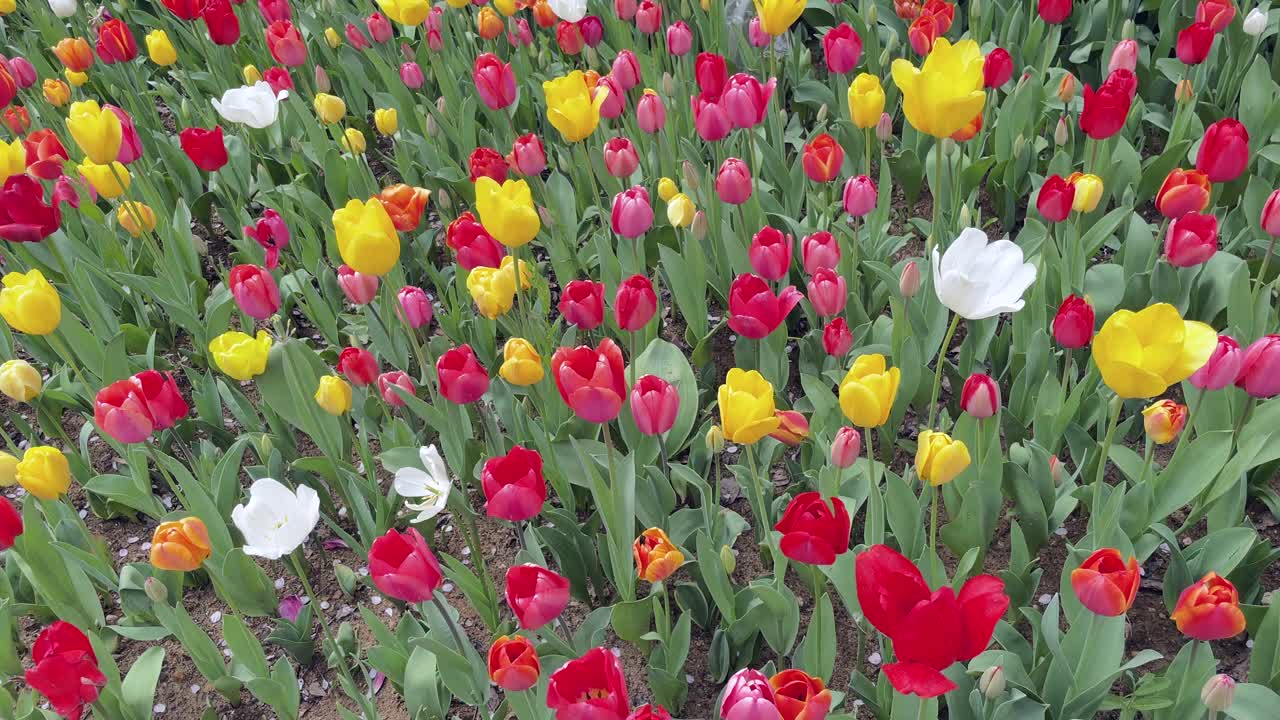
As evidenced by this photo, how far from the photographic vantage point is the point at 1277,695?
5.10ft

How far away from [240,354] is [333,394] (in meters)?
0.24

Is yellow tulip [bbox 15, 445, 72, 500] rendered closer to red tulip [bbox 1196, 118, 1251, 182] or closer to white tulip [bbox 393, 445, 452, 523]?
white tulip [bbox 393, 445, 452, 523]

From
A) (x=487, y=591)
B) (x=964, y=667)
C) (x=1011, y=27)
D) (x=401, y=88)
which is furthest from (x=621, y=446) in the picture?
(x=1011, y=27)

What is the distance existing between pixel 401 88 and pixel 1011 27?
6.25ft

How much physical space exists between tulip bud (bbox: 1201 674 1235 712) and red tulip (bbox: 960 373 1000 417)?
0.52 metres

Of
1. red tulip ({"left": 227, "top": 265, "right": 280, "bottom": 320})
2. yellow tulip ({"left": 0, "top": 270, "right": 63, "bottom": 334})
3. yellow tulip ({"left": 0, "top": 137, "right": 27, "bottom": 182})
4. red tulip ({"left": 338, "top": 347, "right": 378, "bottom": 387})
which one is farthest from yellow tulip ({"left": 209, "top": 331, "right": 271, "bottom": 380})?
yellow tulip ({"left": 0, "top": 137, "right": 27, "bottom": 182})

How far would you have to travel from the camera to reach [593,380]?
65.6 inches

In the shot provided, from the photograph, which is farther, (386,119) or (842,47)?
(386,119)

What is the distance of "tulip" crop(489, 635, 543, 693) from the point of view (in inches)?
56.2

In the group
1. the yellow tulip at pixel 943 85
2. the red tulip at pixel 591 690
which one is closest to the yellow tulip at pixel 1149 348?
the yellow tulip at pixel 943 85

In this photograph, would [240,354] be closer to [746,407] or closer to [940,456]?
[746,407]

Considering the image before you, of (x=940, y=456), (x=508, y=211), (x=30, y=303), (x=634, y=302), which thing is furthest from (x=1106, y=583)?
(x=30, y=303)

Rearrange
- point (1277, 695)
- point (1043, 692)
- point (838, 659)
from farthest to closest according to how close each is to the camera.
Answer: point (838, 659), point (1043, 692), point (1277, 695)

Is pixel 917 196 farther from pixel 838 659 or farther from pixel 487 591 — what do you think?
pixel 487 591
